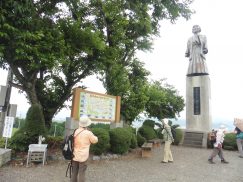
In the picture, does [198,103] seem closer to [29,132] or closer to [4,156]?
[29,132]

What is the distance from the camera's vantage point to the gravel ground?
7391 millimetres

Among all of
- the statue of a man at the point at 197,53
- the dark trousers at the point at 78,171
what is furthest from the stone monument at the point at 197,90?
the dark trousers at the point at 78,171

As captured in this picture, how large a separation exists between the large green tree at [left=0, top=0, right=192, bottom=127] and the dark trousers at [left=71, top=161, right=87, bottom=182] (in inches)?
194

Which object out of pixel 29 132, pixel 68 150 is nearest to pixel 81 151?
pixel 68 150

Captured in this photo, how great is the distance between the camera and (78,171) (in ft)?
18.7

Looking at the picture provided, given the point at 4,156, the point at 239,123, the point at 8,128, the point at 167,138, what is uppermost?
the point at 239,123

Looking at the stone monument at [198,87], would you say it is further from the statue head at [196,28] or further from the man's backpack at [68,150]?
the man's backpack at [68,150]

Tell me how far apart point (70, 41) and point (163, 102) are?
1262cm

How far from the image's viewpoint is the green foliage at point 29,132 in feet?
32.6

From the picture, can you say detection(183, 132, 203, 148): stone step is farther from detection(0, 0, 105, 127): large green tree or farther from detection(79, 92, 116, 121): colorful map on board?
detection(0, 0, 105, 127): large green tree

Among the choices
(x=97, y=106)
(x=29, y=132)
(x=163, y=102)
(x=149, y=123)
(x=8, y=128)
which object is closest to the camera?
(x=8, y=128)

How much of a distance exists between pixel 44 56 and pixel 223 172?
7.82m

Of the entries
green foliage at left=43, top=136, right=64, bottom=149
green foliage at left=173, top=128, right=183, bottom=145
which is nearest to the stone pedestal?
green foliage at left=173, top=128, right=183, bottom=145

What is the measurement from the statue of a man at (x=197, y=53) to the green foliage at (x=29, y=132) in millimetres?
12605
